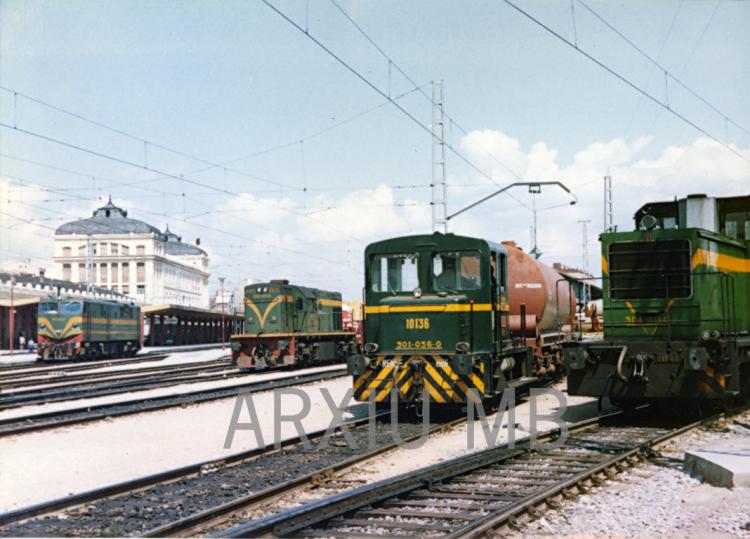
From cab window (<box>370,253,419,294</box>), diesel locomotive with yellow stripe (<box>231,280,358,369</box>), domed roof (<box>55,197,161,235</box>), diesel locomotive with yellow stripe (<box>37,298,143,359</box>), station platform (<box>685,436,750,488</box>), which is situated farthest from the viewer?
domed roof (<box>55,197,161,235</box>)

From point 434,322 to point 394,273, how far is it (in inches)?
47.6

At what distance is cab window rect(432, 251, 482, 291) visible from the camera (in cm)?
1235

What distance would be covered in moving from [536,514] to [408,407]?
7.56m

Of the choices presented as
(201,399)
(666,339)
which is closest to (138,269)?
(201,399)

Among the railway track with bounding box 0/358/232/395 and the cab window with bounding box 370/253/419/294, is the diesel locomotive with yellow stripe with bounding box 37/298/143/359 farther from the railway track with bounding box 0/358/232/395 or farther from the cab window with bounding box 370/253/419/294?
the cab window with bounding box 370/253/419/294

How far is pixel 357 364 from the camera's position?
12188 millimetres

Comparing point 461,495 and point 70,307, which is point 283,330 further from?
point 461,495

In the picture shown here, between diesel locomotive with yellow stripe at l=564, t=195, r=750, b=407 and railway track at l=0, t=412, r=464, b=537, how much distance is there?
11.5 feet

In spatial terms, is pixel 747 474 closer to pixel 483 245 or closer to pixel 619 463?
pixel 619 463

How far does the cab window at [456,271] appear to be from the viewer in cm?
1235

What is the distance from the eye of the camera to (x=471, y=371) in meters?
11.7

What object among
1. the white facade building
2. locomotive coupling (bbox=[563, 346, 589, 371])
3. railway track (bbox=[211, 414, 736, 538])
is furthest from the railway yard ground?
the white facade building

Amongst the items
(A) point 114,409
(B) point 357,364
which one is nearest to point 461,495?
(B) point 357,364

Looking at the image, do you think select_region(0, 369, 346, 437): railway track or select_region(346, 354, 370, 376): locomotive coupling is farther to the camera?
select_region(0, 369, 346, 437): railway track
